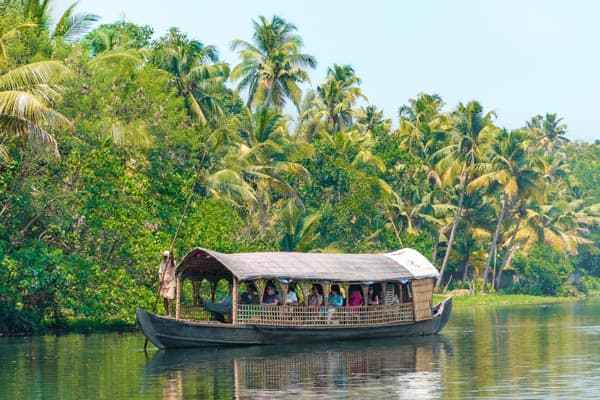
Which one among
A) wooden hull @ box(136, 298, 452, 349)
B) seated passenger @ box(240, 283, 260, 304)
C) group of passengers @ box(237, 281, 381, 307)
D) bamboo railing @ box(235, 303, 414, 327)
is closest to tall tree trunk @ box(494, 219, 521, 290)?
bamboo railing @ box(235, 303, 414, 327)

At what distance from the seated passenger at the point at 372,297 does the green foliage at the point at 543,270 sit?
30808 mm

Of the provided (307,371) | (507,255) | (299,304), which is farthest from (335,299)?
(507,255)

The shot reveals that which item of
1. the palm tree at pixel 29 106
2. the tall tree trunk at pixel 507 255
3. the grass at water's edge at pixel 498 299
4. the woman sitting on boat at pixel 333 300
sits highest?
the palm tree at pixel 29 106

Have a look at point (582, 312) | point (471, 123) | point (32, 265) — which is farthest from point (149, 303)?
point (471, 123)

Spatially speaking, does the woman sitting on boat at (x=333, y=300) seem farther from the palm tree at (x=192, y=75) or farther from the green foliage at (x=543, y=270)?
the green foliage at (x=543, y=270)

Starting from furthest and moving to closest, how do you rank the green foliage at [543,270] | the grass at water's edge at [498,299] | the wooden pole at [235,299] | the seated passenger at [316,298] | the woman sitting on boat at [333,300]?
the green foliage at [543,270], the grass at water's edge at [498,299], the seated passenger at [316,298], the woman sitting on boat at [333,300], the wooden pole at [235,299]

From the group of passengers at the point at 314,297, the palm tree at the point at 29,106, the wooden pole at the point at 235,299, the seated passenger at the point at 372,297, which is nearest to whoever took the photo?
the wooden pole at the point at 235,299

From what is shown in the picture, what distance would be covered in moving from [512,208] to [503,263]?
284 centimetres

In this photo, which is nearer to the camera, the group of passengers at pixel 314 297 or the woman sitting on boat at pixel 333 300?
the group of passengers at pixel 314 297

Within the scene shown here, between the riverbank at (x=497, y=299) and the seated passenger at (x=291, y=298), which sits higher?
the seated passenger at (x=291, y=298)

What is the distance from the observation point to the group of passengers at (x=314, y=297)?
2467 centimetres

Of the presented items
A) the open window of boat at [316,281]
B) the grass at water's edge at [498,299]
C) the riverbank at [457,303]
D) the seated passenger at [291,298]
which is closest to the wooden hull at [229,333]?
the open window of boat at [316,281]

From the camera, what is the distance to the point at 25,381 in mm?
18422

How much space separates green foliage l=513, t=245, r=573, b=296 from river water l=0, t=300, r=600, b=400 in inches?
1097
